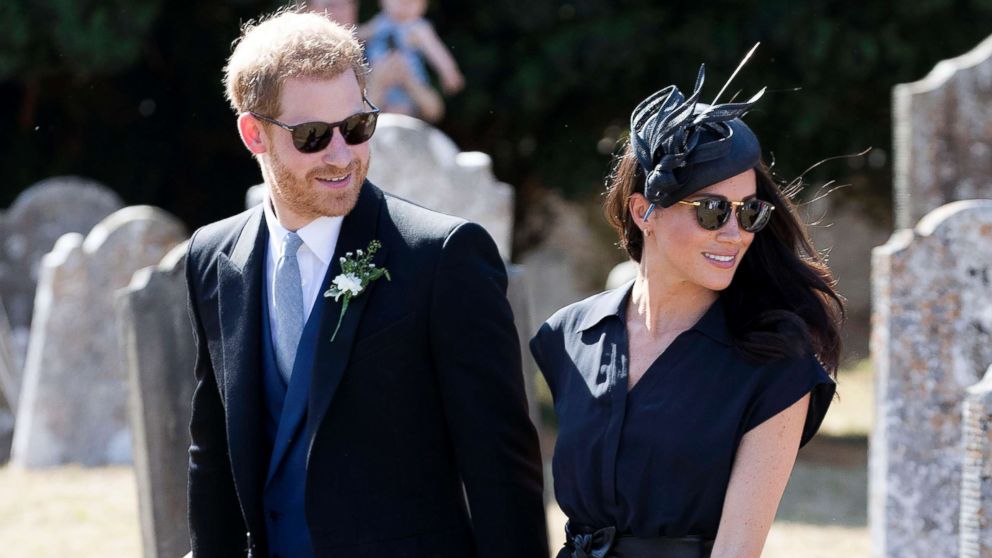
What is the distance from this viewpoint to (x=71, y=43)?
11.4 m

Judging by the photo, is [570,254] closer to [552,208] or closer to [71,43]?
[552,208]

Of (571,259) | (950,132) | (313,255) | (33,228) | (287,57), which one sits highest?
(33,228)

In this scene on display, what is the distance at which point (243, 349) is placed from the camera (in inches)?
127

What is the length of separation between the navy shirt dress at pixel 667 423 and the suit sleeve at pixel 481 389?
4.8 inches

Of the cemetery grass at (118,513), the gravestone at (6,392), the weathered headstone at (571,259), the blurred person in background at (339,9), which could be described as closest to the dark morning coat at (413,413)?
the cemetery grass at (118,513)

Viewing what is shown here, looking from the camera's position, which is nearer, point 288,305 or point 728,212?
point 728,212

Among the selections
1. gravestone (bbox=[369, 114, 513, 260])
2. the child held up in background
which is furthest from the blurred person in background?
gravestone (bbox=[369, 114, 513, 260])

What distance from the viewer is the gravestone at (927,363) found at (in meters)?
5.33

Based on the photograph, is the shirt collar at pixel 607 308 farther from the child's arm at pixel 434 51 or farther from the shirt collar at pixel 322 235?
the child's arm at pixel 434 51

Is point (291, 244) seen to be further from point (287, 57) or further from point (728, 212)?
point (728, 212)

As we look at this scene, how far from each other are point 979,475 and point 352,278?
165 centimetres

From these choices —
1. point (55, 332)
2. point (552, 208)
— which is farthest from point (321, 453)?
point (552, 208)

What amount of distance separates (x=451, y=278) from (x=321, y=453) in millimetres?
463

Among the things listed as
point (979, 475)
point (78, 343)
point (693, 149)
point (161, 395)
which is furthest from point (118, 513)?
→ point (693, 149)
